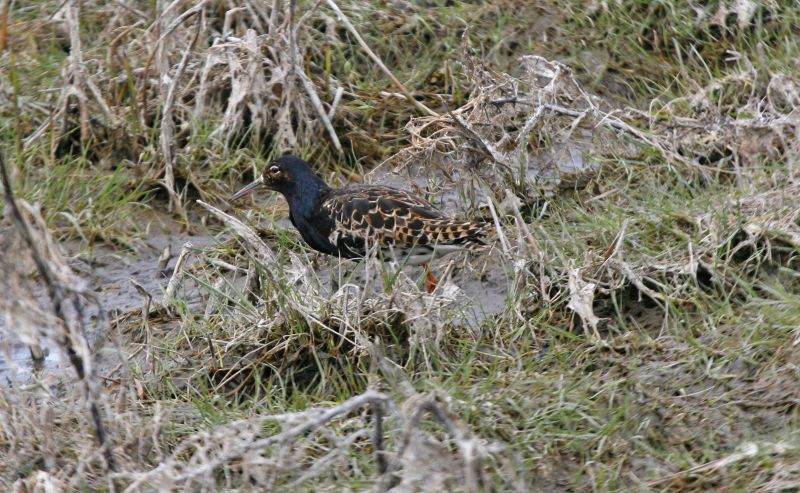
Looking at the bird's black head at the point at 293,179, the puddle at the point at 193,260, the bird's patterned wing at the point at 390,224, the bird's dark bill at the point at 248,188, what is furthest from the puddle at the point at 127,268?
the bird's patterned wing at the point at 390,224

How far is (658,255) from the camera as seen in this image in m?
5.52

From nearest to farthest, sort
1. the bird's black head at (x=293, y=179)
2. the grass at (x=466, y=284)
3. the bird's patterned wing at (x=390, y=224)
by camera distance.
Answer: the grass at (x=466, y=284), the bird's patterned wing at (x=390, y=224), the bird's black head at (x=293, y=179)

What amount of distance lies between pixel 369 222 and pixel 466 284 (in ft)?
1.80

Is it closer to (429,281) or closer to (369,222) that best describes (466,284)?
(429,281)

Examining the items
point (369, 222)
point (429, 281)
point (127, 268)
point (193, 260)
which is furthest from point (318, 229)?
point (127, 268)

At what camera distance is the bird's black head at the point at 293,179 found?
646 centimetres

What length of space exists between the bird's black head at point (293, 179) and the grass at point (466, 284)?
252mm

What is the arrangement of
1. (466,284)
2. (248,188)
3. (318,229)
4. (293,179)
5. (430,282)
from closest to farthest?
(466,284) → (430,282) → (318,229) → (293,179) → (248,188)

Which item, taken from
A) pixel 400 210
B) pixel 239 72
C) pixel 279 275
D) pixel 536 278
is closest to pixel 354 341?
pixel 279 275

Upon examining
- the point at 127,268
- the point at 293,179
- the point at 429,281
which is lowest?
the point at 127,268

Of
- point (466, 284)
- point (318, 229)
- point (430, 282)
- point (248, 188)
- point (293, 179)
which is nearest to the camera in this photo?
point (466, 284)

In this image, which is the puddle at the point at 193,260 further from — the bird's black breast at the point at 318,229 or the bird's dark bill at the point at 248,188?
the bird's dark bill at the point at 248,188

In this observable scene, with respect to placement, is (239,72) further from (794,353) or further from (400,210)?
(794,353)

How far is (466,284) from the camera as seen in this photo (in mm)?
6086
